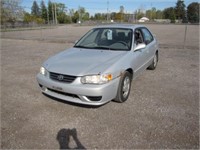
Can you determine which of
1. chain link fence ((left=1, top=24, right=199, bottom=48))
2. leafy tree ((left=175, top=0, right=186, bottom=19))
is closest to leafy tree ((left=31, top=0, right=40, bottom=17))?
leafy tree ((left=175, top=0, right=186, bottom=19))

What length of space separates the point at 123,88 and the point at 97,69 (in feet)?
2.55

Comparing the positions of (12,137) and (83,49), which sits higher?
(83,49)

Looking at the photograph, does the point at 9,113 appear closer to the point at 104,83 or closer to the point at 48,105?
the point at 48,105

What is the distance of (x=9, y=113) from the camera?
3.73 meters

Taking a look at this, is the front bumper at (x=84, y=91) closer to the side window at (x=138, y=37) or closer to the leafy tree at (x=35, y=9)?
the side window at (x=138, y=37)

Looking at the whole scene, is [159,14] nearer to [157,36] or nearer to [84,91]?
[157,36]

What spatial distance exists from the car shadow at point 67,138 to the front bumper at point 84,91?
584 mm

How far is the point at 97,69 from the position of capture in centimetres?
351

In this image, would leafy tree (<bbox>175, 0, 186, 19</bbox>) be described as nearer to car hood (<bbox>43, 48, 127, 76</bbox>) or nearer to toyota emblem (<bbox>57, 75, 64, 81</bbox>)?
car hood (<bbox>43, 48, 127, 76</bbox>)

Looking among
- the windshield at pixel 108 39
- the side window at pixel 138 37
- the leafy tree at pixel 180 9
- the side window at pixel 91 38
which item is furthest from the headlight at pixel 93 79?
the leafy tree at pixel 180 9

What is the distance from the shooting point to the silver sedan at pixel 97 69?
3.39 metres

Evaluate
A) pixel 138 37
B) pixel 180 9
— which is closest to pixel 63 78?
pixel 138 37

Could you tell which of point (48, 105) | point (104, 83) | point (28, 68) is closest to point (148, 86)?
point (104, 83)

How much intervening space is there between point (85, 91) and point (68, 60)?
3.18ft
